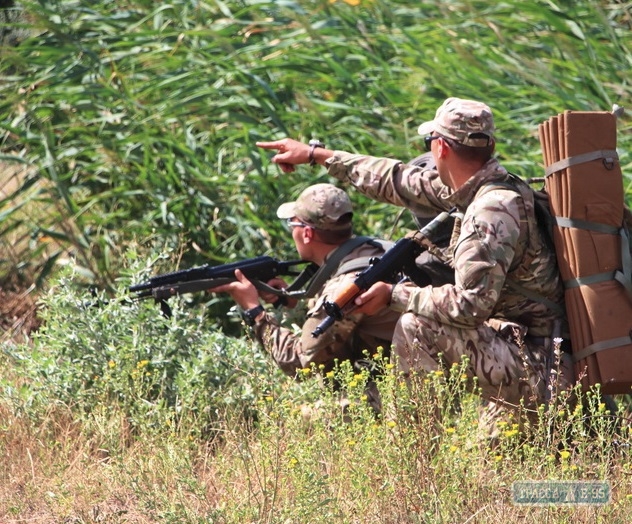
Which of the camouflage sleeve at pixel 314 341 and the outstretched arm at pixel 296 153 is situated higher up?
the outstretched arm at pixel 296 153

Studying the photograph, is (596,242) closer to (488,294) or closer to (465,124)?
(488,294)

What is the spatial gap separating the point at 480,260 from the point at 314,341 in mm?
921

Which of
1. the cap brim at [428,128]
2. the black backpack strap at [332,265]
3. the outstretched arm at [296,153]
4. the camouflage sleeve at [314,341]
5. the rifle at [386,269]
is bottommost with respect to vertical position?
the camouflage sleeve at [314,341]

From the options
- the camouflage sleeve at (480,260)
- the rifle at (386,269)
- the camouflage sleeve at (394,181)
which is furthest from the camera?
the camouflage sleeve at (394,181)

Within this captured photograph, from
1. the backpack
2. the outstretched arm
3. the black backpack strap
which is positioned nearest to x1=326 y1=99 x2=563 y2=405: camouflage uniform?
the backpack

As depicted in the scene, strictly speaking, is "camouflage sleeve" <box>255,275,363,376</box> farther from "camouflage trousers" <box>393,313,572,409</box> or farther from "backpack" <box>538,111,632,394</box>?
"backpack" <box>538,111,632,394</box>

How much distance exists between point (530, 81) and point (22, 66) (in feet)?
9.79

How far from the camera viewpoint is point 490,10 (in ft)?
22.7

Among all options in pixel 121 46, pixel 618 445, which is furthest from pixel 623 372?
pixel 121 46

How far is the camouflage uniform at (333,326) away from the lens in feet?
15.5

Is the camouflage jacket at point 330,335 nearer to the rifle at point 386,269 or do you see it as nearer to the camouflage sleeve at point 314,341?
the camouflage sleeve at point 314,341

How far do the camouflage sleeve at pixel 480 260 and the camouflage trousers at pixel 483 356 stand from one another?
0.26 ft

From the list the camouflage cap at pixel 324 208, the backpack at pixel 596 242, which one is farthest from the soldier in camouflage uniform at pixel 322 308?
the backpack at pixel 596 242

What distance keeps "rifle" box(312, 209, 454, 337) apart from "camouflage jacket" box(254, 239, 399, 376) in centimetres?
18
